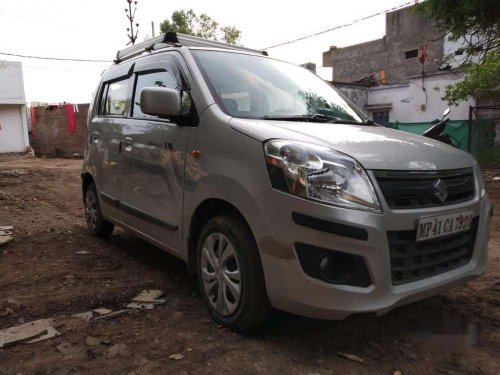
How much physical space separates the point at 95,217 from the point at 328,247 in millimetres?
3482

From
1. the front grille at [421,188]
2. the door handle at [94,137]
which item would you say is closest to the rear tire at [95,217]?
the door handle at [94,137]

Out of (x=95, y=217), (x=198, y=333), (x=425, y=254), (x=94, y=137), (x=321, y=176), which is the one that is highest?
(x=94, y=137)

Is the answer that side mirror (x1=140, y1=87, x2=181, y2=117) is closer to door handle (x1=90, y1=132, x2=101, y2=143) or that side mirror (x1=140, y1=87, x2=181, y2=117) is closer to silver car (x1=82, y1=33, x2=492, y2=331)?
silver car (x1=82, y1=33, x2=492, y2=331)

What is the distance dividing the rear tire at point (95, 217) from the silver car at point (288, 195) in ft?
4.33

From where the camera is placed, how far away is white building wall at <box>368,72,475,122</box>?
16.6 meters

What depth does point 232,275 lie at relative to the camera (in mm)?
2637

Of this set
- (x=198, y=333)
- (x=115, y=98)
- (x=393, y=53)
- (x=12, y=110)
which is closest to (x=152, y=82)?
(x=115, y=98)

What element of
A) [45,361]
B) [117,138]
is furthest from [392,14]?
[45,361]

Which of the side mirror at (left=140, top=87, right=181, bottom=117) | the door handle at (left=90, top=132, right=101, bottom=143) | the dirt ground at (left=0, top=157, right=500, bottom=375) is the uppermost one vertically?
the side mirror at (left=140, top=87, right=181, bottom=117)

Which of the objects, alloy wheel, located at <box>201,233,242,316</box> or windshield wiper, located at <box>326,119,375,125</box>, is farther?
windshield wiper, located at <box>326,119,375,125</box>

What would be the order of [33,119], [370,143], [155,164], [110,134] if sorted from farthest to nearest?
[33,119] < [110,134] < [155,164] < [370,143]

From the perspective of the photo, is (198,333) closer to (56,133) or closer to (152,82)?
(152,82)

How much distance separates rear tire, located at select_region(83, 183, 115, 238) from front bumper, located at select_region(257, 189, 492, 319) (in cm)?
297

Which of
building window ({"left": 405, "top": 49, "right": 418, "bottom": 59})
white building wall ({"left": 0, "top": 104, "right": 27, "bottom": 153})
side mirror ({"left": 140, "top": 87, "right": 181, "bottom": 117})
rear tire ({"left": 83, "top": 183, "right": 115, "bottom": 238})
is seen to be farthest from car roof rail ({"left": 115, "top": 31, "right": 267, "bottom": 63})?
building window ({"left": 405, "top": 49, "right": 418, "bottom": 59})
